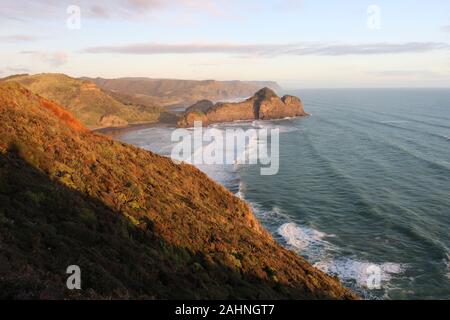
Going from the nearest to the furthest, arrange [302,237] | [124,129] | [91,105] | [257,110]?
1. [302,237]
2. [124,129]
3. [257,110]
4. [91,105]

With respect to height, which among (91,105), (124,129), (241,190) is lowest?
(241,190)

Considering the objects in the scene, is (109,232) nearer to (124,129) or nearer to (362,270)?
Answer: (362,270)

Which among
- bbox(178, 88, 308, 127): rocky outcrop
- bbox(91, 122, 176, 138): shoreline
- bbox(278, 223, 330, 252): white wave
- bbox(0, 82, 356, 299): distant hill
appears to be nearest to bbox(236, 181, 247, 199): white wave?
bbox(278, 223, 330, 252): white wave

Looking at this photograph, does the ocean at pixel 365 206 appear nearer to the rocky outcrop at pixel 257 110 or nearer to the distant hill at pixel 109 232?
the distant hill at pixel 109 232

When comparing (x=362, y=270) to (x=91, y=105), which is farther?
(x=91, y=105)

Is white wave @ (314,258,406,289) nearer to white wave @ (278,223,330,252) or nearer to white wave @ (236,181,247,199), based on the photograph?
white wave @ (278,223,330,252)

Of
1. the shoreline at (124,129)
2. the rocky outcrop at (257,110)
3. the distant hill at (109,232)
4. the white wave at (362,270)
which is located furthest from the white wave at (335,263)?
the rocky outcrop at (257,110)

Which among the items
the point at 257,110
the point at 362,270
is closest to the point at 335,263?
the point at 362,270
